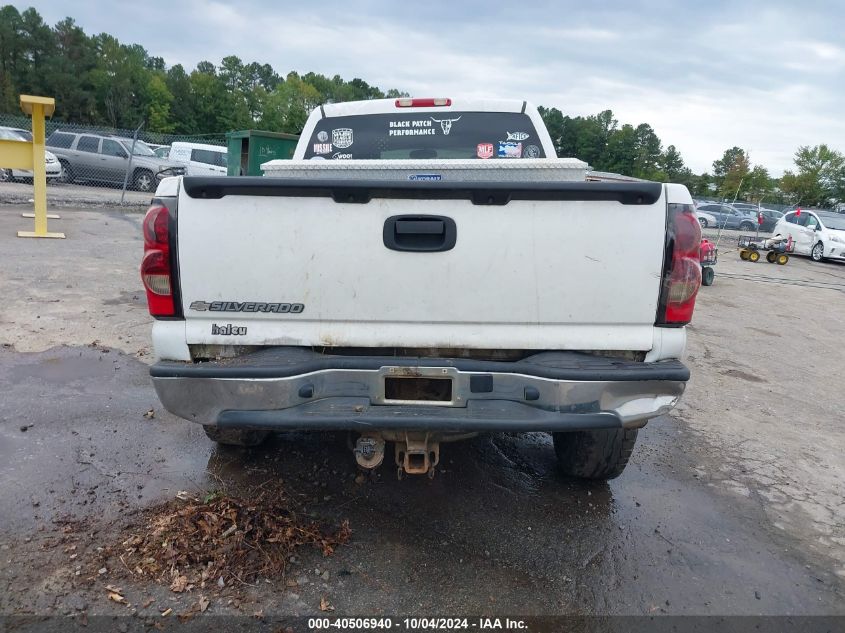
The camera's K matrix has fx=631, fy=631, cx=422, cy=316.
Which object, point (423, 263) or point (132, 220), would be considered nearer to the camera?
point (423, 263)

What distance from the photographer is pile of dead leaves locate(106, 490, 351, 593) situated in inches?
108

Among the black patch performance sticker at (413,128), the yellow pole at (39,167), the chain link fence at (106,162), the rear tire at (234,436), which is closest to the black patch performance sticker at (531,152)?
the black patch performance sticker at (413,128)

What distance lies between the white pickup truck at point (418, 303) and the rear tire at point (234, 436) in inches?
35.8

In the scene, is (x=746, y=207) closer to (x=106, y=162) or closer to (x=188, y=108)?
(x=106, y=162)

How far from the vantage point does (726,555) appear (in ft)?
10.5

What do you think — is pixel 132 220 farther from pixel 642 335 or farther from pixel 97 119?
pixel 97 119

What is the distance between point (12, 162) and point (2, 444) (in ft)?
28.1

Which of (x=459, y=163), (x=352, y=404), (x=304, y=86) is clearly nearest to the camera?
(x=352, y=404)

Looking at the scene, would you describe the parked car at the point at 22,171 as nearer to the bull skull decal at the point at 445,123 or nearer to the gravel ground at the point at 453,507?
the gravel ground at the point at 453,507

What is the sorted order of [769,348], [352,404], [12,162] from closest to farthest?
1. [352,404]
2. [769,348]
3. [12,162]

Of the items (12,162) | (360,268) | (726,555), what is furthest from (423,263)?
(12,162)

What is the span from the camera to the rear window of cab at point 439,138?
194 inches

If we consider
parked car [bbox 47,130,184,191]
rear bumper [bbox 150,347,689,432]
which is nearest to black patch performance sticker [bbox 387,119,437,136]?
rear bumper [bbox 150,347,689,432]

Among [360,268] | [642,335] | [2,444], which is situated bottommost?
[2,444]
